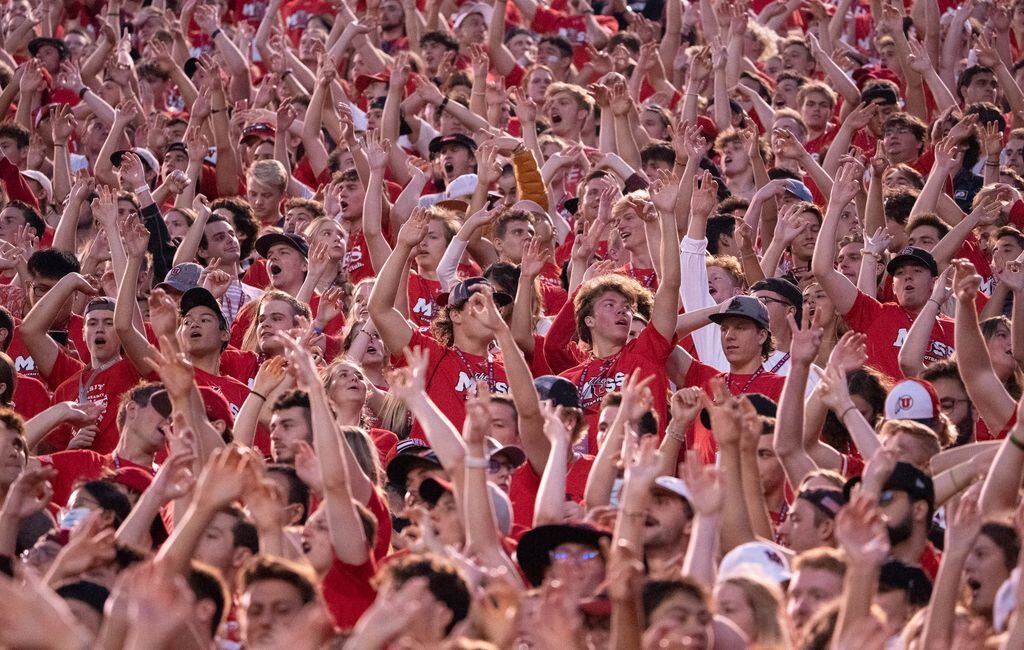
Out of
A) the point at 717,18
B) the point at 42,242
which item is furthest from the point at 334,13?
the point at 42,242

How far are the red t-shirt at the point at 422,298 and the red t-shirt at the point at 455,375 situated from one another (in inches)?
33.9

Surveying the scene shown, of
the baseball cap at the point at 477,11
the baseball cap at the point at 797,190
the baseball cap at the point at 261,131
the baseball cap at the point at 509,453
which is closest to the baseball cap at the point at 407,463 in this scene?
the baseball cap at the point at 509,453

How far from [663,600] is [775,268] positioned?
4.62 meters

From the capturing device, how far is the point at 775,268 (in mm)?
9344

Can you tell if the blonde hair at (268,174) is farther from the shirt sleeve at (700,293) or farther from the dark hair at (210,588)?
the dark hair at (210,588)

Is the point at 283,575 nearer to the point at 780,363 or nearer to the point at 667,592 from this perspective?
the point at 667,592

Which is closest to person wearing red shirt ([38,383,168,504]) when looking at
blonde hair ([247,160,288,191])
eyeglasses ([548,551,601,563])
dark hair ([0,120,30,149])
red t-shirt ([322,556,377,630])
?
red t-shirt ([322,556,377,630])

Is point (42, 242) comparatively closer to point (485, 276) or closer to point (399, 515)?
point (485, 276)

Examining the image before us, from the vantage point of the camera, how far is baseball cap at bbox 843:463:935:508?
5945 millimetres

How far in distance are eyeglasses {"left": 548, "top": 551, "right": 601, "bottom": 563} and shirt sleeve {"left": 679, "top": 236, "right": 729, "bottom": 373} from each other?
2.76 meters

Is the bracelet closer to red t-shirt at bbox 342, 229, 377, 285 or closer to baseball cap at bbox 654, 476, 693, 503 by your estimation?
baseball cap at bbox 654, 476, 693, 503

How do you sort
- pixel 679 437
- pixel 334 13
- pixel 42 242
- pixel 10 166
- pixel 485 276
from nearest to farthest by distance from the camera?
pixel 679 437 → pixel 485 276 → pixel 42 242 → pixel 10 166 → pixel 334 13

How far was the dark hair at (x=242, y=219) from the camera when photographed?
10.3m

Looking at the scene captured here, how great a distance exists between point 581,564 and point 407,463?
1223 millimetres
